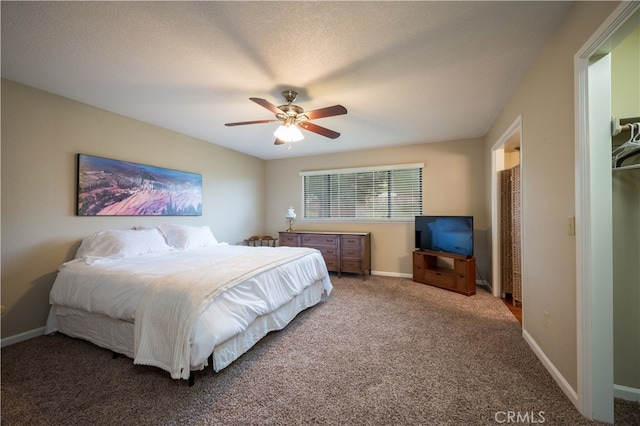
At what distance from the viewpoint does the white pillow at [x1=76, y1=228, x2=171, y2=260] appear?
2.58 m

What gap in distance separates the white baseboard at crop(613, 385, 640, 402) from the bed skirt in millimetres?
2435

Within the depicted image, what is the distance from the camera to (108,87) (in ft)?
7.98

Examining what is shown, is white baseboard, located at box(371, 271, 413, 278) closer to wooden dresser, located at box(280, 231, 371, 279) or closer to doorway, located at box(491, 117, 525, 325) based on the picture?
wooden dresser, located at box(280, 231, 371, 279)

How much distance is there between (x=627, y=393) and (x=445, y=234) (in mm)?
2520

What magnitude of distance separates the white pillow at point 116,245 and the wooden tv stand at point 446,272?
3.85m

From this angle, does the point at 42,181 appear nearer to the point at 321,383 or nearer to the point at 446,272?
the point at 321,383

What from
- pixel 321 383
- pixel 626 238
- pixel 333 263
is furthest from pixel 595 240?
pixel 333 263

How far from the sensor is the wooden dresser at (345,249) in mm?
4469

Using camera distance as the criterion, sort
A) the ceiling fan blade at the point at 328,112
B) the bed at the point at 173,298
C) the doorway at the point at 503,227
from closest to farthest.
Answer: the bed at the point at 173,298
the ceiling fan blade at the point at 328,112
the doorway at the point at 503,227

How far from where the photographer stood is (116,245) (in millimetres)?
2660

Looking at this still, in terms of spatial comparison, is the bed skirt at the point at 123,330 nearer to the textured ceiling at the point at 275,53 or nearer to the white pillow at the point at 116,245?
the white pillow at the point at 116,245

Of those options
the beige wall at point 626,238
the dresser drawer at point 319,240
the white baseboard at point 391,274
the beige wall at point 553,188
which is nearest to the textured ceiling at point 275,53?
the beige wall at point 553,188

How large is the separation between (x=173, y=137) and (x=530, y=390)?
4775 millimetres

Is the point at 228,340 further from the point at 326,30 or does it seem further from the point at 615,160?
the point at 615,160
